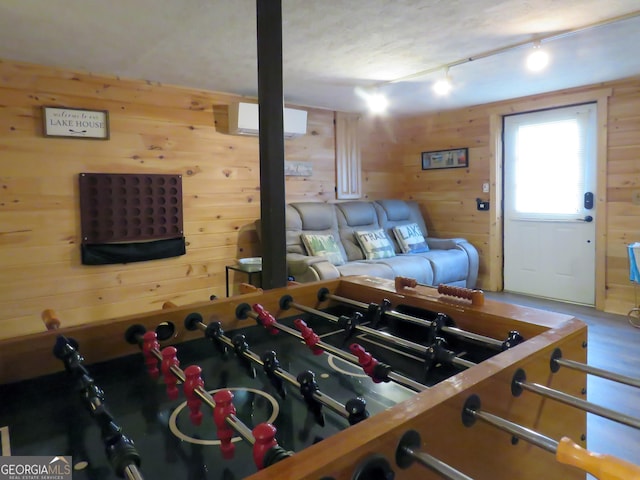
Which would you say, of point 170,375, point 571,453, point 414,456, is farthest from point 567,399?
point 170,375

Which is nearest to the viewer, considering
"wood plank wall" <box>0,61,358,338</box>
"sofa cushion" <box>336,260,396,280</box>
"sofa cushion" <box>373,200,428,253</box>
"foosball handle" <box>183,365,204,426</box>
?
"foosball handle" <box>183,365,204,426</box>

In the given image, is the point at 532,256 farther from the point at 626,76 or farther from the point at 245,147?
the point at 245,147

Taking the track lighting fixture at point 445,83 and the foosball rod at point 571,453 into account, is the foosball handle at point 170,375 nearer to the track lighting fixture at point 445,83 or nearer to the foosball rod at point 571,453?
the foosball rod at point 571,453

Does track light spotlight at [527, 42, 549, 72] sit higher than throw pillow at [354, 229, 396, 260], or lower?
higher

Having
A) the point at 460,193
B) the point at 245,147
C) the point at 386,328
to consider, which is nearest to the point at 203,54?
the point at 245,147

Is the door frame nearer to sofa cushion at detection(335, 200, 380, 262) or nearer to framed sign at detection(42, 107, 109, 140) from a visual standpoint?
sofa cushion at detection(335, 200, 380, 262)

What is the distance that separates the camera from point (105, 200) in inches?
135

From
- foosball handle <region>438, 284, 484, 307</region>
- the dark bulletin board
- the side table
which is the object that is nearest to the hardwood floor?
foosball handle <region>438, 284, 484, 307</region>

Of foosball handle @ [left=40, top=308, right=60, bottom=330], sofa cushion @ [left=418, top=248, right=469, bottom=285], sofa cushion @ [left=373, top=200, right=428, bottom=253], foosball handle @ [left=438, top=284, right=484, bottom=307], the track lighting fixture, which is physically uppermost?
the track lighting fixture

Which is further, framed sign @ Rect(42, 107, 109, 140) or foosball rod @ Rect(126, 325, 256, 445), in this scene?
framed sign @ Rect(42, 107, 109, 140)

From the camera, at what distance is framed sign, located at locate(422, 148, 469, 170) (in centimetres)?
525

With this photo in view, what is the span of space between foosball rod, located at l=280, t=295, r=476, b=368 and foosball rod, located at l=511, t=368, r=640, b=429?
13 cm

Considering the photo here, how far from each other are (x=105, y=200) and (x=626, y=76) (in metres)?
4.60

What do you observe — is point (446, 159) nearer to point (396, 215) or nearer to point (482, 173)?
point (482, 173)
